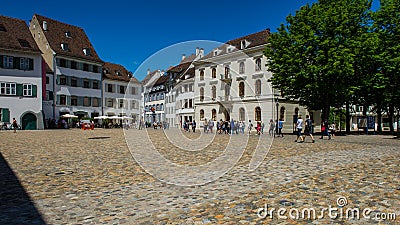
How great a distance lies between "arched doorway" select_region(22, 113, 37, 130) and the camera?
40.3 meters

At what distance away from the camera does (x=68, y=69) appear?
165ft

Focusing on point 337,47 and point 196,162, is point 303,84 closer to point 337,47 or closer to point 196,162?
point 337,47

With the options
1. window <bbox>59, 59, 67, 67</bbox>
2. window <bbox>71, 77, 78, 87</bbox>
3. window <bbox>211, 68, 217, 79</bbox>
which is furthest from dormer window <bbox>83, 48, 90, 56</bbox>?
window <bbox>211, 68, 217, 79</bbox>

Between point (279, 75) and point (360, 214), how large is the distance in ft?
84.7

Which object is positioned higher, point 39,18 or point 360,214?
point 39,18

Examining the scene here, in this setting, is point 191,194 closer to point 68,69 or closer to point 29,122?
point 29,122

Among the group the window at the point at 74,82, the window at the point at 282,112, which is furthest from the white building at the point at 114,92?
the window at the point at 282,112

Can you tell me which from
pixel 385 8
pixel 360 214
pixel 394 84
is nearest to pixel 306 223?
pixel 360 214

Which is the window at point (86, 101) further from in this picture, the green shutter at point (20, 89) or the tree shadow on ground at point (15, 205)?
the tree shadow on ground at point (15, 205)

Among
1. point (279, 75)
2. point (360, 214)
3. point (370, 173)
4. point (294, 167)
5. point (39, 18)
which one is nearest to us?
point (360, 214)

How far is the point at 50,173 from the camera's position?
8367mm

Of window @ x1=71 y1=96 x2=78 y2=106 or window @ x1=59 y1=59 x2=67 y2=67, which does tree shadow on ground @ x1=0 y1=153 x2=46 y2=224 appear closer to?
window @ x1=59 y1=59 x2=67 y2=67

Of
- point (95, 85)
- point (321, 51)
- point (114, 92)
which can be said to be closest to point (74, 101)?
point (95, 85)

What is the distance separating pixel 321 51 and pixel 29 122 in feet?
120
